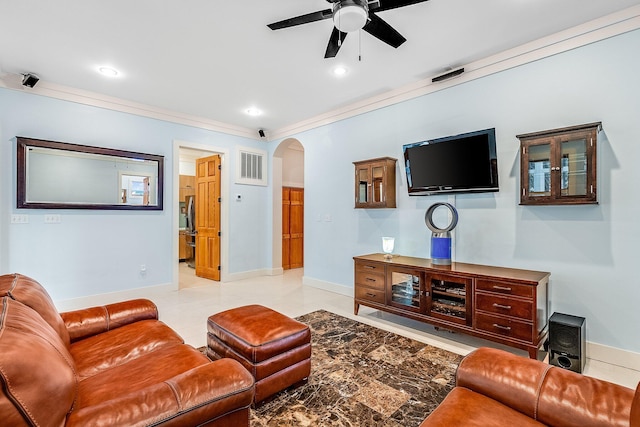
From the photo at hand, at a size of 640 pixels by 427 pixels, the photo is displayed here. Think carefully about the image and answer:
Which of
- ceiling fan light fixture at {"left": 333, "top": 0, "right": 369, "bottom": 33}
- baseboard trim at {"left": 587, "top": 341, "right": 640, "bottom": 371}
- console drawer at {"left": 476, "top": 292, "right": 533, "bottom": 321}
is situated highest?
ceiling fan light fixture at {"left": 333, "top": 0, "right": 369, "bottom": 33}

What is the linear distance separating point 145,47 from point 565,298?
15.5 feet

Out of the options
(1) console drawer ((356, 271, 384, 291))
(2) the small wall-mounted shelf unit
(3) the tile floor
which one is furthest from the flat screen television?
(3) the tile floor

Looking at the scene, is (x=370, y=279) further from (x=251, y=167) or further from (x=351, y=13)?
(x=251, y=167)

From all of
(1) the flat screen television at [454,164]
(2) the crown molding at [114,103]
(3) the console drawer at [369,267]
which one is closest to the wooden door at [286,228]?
(2) the crown molding at [114,103]

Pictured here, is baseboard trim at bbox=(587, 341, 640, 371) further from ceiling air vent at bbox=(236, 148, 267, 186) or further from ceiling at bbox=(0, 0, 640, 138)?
ceiling air vent at bbox=(236, 148, 267, 186)

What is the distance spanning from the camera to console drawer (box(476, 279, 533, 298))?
2.62 metres

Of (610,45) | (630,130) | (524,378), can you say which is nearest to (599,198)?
(630,130)

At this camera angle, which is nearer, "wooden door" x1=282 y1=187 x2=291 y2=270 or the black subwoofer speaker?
the black subwoofer speaker

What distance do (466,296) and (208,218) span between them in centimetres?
488

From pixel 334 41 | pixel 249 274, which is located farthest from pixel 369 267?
pixel 249 274

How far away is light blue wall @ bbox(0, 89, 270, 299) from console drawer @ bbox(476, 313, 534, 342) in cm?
450

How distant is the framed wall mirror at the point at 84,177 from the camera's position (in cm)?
387

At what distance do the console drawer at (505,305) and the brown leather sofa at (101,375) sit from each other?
2337 millimetres

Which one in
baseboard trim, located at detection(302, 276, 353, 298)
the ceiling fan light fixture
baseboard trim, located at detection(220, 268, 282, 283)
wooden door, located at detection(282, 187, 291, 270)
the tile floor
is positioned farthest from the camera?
wooden door, located at detection(282, 187, 291, 270)
